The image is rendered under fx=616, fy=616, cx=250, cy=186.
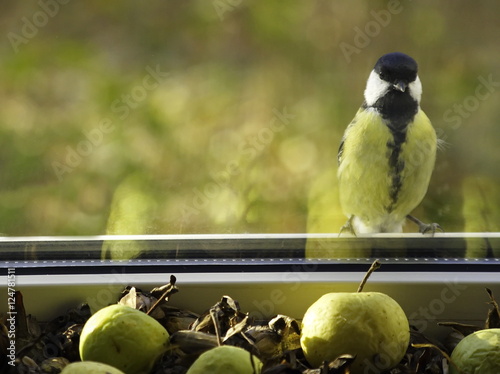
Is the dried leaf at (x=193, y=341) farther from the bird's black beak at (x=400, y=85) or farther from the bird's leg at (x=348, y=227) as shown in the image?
the bird's black beak at (x=400, y=85)

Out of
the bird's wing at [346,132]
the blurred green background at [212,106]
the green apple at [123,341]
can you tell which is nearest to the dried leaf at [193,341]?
the green apple at [123,341]

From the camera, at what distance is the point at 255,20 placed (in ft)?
2.71

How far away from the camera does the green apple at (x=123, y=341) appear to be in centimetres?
64

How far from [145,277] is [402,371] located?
36 cm

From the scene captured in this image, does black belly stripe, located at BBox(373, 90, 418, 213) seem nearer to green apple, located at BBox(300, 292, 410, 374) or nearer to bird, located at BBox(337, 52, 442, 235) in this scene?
bird, located at BBox(337, 52, 442, 235)

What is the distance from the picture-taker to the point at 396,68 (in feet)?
2.92

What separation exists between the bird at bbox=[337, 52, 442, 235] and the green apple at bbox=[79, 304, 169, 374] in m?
0.39

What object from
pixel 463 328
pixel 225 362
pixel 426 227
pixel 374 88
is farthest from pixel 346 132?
pixel 225 362

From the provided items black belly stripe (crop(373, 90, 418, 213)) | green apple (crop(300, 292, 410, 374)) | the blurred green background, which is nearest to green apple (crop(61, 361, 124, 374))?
green apple (crop(300, 292, 410, 374))

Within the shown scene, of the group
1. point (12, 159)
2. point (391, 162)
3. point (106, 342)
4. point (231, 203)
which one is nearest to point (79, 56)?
point (12, 159)

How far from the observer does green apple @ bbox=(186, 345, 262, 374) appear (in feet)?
1.91

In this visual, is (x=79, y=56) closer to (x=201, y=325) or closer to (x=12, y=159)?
(x=12, y=159)

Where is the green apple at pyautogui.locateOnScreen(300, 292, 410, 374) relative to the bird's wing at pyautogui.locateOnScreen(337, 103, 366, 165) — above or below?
below

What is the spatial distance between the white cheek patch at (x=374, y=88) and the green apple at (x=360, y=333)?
0.36 metres
